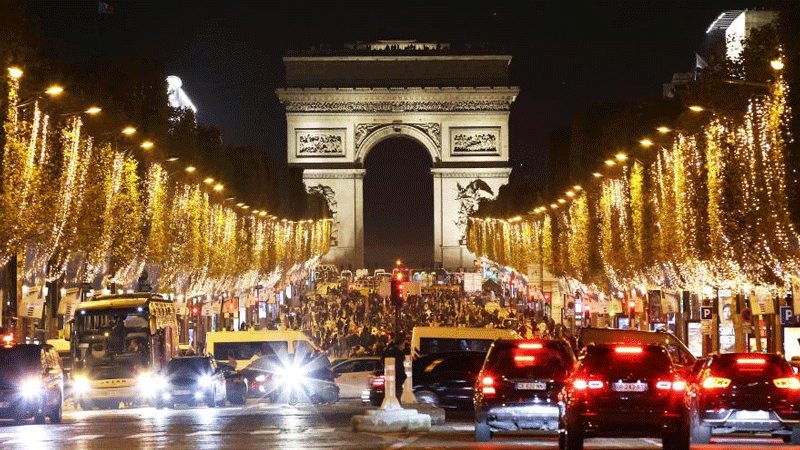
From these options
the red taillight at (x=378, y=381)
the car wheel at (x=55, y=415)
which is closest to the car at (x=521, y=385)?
the red taillight at (x=378, y=381)

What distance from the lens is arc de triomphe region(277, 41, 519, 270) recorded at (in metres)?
147

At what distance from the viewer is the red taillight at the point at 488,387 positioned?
28.7m

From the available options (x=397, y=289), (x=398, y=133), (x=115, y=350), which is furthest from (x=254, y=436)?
(x=398, y=133)

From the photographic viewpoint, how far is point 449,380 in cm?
3772

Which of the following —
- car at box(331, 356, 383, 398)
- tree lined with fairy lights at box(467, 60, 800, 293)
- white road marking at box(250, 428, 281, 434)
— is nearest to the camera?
white road marking at box(250, 428, 281, 434)

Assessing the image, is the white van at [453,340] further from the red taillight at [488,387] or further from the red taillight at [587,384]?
the red taillight at [587,384]

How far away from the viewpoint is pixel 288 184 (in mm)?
128375

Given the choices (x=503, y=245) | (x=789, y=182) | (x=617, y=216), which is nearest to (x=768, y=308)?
(x=789, y=182)

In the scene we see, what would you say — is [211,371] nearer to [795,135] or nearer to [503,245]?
[795,135]

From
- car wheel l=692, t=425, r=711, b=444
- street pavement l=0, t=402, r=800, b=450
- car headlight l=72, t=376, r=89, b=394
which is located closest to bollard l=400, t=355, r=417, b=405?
street pavement l=0, t=402, r=800, b=450

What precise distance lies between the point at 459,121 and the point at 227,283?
68114 millimetres

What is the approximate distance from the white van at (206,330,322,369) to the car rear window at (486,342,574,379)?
92.4 feet

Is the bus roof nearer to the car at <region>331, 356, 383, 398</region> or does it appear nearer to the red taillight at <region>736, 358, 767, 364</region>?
the car at <region>331, 356, 383, 398</region>

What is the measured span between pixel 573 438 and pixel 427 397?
12950mm
